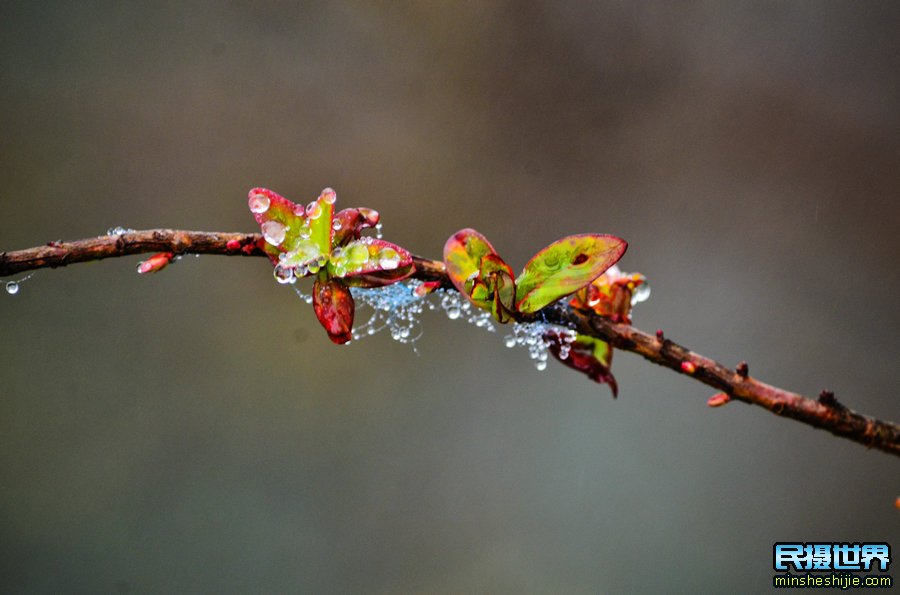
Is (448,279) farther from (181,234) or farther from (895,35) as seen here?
(895,35)

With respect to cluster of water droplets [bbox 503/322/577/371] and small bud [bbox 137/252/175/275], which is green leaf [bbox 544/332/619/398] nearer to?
cluster of water droplets [bbox 503/322/577/371]

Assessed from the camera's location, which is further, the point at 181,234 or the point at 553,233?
the point at 553,233

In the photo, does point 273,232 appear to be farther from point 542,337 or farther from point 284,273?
point 542,337

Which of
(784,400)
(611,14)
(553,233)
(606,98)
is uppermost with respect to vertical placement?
(611,14)

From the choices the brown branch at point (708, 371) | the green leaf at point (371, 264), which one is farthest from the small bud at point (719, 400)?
the green leaf at point (371, 264)

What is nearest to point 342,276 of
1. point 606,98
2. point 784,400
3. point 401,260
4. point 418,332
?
point 401,260

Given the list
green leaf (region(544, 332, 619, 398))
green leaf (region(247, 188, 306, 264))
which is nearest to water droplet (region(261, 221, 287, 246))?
green leaf (region(247, 188, 306, 264))
